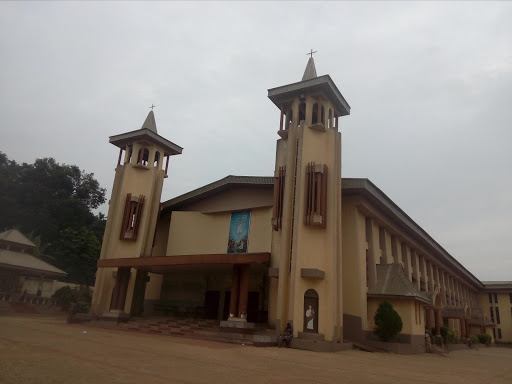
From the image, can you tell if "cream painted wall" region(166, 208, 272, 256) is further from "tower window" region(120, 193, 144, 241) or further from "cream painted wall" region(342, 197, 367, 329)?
"cream painted wall" region(342, 197, 367, 329)

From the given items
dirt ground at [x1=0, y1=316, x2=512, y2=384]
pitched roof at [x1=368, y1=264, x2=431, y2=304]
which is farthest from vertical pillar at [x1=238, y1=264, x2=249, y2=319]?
pitched roof at [x1=368, y1=264, x2=431, y2=304]

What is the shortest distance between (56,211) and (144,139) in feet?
91.6

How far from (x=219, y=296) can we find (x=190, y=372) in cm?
1759

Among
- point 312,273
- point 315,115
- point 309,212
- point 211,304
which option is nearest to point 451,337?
point 312,273

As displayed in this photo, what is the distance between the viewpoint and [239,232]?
25.2 meters

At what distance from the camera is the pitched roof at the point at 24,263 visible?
3069 cm

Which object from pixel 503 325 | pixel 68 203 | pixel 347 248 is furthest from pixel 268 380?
pixel 503 325

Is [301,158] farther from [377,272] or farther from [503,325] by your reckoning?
[503,325]

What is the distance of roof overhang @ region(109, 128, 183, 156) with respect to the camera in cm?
2794

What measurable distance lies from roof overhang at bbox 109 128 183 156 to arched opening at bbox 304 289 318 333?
16.5 meters

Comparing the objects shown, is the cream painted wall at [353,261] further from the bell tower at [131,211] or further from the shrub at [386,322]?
the bell tower at [131,211]

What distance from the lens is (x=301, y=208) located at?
19312mm

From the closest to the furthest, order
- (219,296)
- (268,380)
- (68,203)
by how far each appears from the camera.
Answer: (268,380), (219,296), (68,203)

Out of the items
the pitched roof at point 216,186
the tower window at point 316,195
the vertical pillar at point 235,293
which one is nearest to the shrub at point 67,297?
the pitched roof at point 216,186
